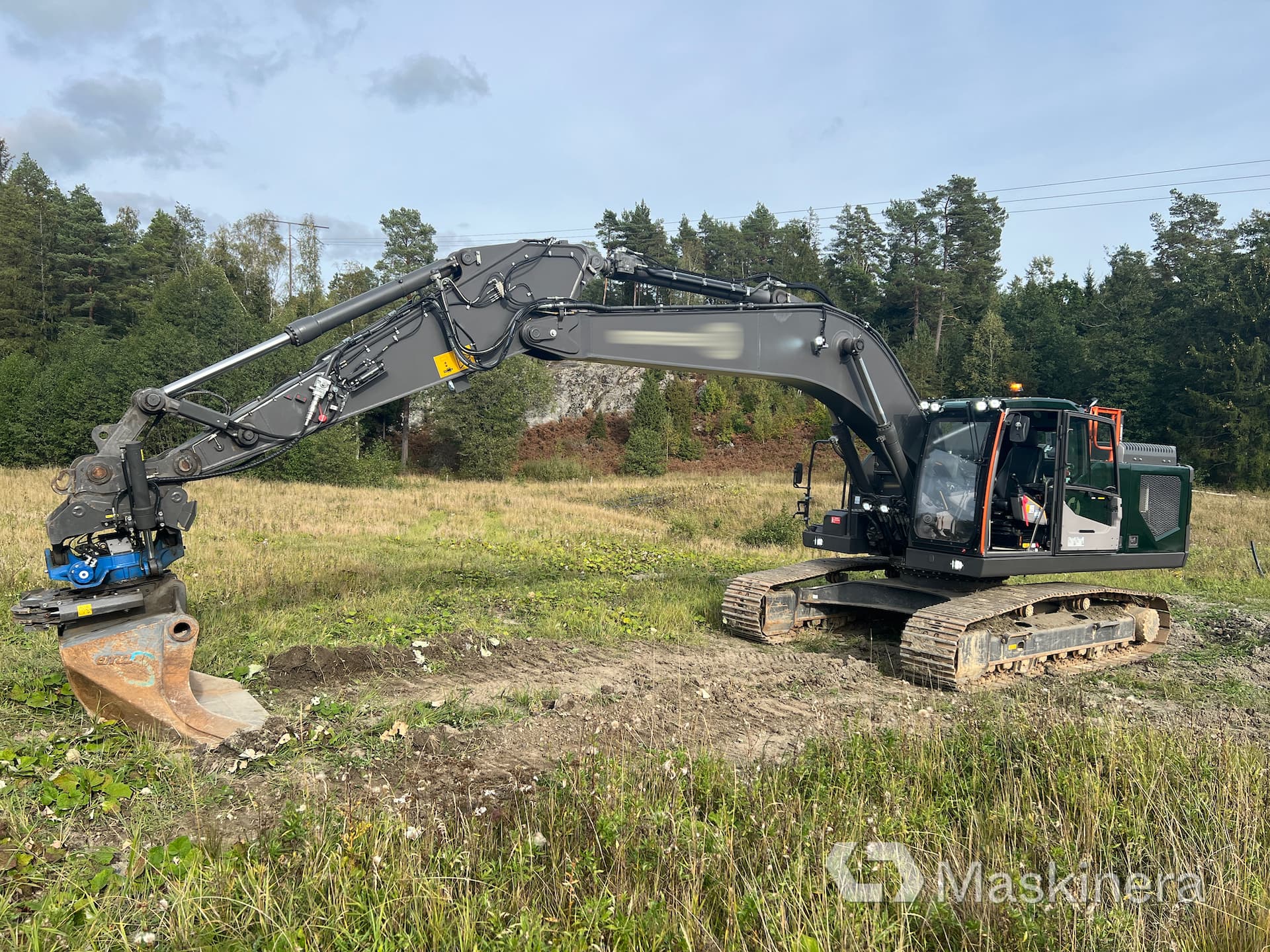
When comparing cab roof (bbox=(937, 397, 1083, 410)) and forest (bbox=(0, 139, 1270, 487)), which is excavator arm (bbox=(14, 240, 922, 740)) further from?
forest (bbox=(0, 139, 1270, 487))

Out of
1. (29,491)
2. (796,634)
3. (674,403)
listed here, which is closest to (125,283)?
(674,403)

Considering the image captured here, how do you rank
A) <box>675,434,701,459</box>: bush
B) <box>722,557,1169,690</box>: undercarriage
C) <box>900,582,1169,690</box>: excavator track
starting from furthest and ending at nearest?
<box>675,434,701,459</box>: bush < <box>722,557,1169,690</box>: undercarriage < <box>900,582,1169,690</box>: excavator track

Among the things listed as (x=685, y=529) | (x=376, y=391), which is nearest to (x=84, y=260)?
(x=685, y=529)

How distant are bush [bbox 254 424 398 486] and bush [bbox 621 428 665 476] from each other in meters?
14.9

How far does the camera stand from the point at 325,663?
7184mm

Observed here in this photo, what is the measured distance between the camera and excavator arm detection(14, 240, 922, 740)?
5.62 m

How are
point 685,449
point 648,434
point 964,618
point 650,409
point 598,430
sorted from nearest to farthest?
point 964,618
point 648,434
point 650,409
point 685,449
point 598,430

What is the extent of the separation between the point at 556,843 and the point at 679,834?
59 cm

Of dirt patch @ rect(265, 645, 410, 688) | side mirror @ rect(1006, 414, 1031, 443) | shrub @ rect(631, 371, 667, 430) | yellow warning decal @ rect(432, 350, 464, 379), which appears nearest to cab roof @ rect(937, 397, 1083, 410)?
side mirror @ rect(1006, 414, 1031, 443)

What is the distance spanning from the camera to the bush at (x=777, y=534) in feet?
63.7

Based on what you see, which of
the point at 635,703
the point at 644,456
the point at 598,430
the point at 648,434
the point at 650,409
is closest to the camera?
the point at 635,703

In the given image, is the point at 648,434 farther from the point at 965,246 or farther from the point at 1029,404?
the point at 1029,404

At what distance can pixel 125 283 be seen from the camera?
191 feet

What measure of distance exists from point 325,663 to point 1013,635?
21.2 feet
